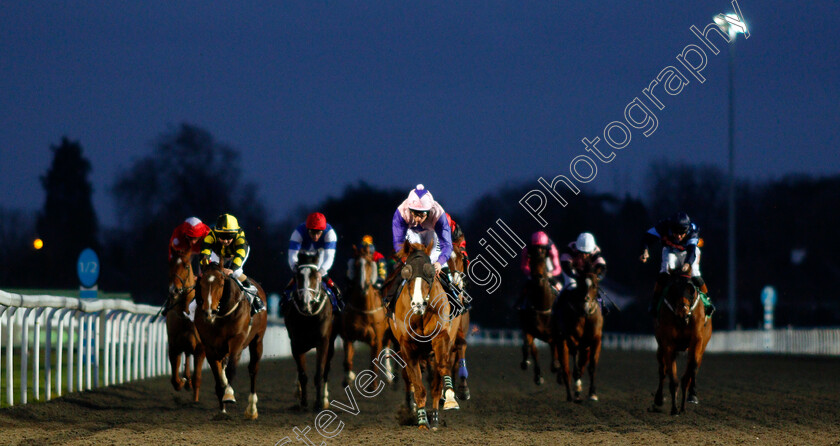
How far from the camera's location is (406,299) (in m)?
9.20

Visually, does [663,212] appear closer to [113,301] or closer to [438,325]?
[113,301]

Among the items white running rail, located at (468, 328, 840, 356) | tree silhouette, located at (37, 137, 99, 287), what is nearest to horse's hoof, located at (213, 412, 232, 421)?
white running rail, located at (468, 328, 840, 356)

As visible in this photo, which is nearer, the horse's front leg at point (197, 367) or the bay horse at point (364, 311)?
the horse's front leg at point (197, 367)

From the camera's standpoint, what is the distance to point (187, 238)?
12.5 m

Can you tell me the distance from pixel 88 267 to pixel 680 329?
776 cm

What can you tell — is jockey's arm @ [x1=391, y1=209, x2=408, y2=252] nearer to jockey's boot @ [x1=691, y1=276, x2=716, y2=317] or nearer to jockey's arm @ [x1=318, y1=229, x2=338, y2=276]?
jockey's arm @ [x1=318, y1=229, x2=338, y2=276]

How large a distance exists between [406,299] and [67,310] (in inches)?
229

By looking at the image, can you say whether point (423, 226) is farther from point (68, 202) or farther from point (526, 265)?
point (68, 202)

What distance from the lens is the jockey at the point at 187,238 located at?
12.4m

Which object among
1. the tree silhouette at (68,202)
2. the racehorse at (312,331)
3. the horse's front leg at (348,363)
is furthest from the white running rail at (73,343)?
the tree silhouette at (68,202)

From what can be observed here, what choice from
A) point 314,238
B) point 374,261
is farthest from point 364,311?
point 314,238

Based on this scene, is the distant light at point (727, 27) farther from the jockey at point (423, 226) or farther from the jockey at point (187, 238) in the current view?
the jockey at point (423, 226)

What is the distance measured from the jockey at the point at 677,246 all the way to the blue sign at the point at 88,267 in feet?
23.7

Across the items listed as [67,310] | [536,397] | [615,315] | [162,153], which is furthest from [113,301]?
[615,315]
